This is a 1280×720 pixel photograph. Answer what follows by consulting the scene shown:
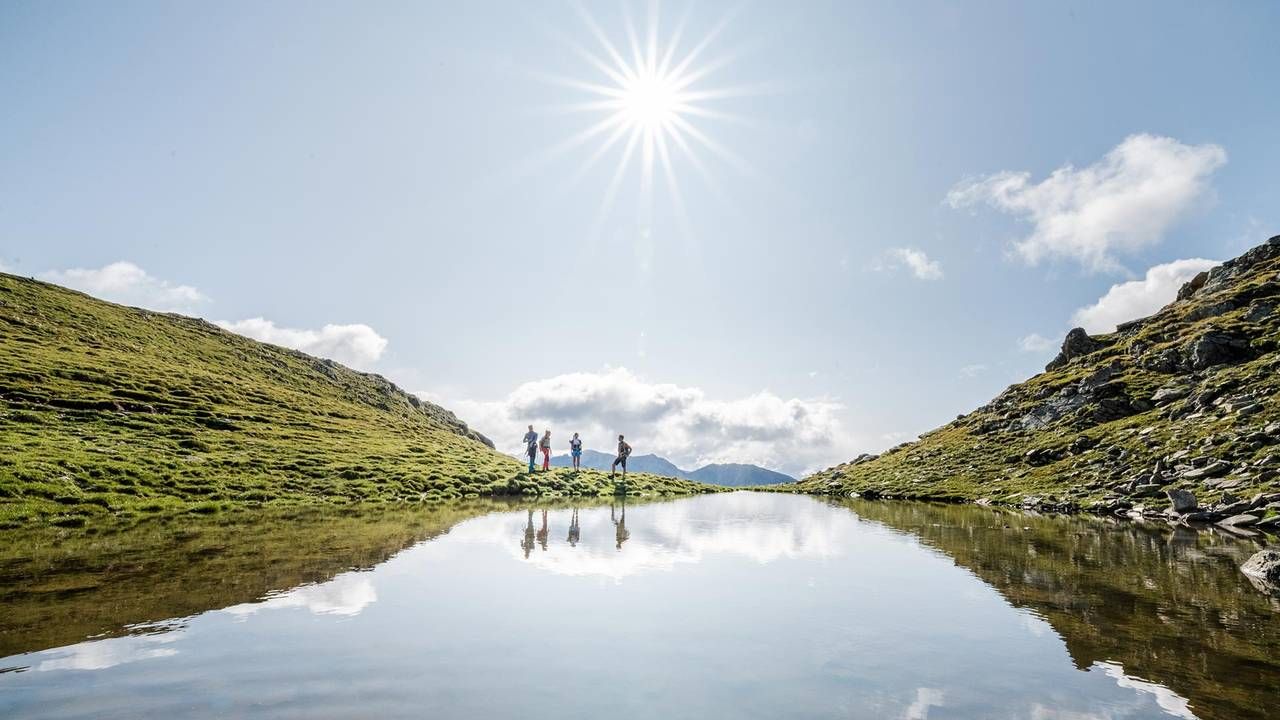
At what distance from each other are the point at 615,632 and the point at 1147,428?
73.4 m

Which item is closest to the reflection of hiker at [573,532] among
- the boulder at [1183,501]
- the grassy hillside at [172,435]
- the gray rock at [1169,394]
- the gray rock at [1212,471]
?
the grassy hillside at [172,435]

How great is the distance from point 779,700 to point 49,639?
11.3m

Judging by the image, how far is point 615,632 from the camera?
10086 mm

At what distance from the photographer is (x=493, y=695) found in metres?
7.29

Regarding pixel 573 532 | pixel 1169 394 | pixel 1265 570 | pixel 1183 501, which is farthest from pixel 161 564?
pixel 1169 394

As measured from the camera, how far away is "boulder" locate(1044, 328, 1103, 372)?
4456 inches

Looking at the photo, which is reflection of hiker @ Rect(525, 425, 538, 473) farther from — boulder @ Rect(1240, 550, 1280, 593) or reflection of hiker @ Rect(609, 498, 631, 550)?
boulder @ Rect(1240, 550, 1280, 593)

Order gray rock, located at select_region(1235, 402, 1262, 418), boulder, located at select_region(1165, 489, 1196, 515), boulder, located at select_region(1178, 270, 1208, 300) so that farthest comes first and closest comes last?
boulder, located at select_region(1178, 270, 1208, 300), gray rock, located at select_region(1235, 402, 1262, 418), boulder, located at select_region(1165, 489, 1196, 515)

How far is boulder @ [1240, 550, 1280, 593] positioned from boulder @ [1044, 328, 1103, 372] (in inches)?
4613

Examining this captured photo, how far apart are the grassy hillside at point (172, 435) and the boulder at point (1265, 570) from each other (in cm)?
4001

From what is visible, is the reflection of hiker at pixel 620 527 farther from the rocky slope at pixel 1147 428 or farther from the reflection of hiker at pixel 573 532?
the rocky slope at pixel 1147 428

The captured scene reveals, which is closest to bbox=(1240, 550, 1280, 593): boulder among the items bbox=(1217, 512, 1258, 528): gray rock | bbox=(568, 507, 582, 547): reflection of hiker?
bbox=(1217, 512, 1258, 528): gray rock

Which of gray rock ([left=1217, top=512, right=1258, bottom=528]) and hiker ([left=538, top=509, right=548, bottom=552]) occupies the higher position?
gray rock ([left=1217, top=512, right=1258, bottom=528])

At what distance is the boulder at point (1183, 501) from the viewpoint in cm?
3344
